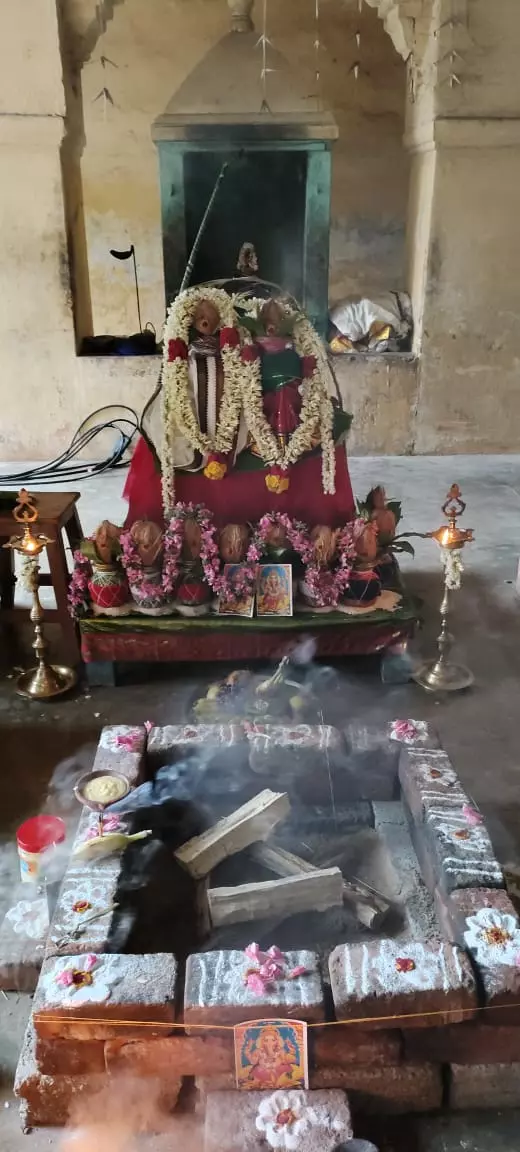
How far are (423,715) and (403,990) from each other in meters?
2.02

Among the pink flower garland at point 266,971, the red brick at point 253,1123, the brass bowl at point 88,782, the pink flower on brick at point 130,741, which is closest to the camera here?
the red brick at point 253,1123

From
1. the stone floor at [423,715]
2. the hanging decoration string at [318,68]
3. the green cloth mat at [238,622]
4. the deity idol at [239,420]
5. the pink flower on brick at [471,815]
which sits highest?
the hanging decoration string at [318,68]

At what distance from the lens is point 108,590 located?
4105 mm

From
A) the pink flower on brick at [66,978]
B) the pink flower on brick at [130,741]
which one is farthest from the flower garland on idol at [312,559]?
the pink flower on brick at [66,978]

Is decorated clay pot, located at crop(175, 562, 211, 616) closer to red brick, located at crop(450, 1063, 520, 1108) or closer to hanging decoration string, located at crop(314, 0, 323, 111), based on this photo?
red brick, located at crop(450, 1063, 520, 1108)

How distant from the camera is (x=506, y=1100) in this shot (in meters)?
2.23

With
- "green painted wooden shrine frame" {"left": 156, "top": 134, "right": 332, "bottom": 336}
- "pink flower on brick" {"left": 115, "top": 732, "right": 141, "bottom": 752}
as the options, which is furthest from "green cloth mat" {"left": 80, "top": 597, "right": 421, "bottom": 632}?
"green painted wooden shrine frame" {"left": 156, "top": 134, "right": 332, "bottom": 336}

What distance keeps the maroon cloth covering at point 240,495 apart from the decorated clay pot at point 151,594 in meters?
0.36

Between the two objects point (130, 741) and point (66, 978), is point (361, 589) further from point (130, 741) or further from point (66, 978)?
point (66, 978)

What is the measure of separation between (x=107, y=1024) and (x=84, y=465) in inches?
250

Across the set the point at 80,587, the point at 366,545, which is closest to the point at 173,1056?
the point at 80,587

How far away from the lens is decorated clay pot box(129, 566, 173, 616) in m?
4.11

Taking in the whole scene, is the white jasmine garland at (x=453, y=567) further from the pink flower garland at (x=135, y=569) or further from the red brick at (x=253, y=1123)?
the red brick at (x=253, y=1123)

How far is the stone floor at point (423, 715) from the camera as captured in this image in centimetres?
220
